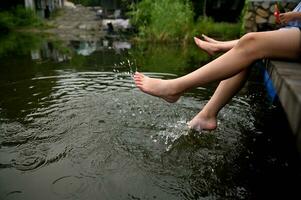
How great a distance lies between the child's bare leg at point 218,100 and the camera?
185cm

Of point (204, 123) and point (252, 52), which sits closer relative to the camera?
point (252, 52)

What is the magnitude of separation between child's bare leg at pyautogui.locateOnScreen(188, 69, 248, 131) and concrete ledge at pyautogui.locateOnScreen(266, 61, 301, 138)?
0.22 meters

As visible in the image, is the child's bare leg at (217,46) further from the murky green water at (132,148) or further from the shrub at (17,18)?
the shrub at (17,18)

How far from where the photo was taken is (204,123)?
2.01m

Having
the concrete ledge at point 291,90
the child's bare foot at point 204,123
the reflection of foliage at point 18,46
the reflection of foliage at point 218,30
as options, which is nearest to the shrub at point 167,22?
the reflection of foliage at point 218,30

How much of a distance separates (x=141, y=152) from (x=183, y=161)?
0.25 m

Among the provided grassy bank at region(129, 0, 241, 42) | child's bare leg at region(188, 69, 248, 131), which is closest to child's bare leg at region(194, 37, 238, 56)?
child's bare leg at region(188, 69, 248, 131)

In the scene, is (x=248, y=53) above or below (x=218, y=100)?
above

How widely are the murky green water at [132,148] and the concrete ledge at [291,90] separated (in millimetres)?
509

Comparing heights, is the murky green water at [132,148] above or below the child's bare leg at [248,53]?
below

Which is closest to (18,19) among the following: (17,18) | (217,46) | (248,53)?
(17,18)

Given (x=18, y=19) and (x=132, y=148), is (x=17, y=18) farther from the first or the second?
(x=132, y=148)

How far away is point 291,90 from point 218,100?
801 millimetres

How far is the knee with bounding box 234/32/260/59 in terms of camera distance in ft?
4.84
